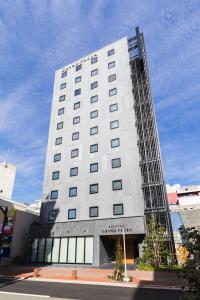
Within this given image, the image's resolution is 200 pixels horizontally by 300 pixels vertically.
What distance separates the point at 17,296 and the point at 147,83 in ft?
119

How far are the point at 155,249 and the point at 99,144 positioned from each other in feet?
60.6

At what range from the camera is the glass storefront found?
Result: 102ft

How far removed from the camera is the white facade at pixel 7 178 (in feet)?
223

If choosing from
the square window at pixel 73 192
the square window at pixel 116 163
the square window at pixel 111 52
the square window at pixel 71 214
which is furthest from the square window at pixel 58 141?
A: the square window at pixel 111 52

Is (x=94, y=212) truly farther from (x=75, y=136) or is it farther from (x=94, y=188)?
(x=75, y=136)

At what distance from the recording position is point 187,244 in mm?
6859

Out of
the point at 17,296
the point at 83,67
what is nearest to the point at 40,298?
the point at 17,296

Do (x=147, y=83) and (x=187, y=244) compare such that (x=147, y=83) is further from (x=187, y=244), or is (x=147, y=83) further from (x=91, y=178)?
(x=187, y=244)

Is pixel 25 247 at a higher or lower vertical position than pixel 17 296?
higher

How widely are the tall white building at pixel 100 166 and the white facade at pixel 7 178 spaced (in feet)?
110

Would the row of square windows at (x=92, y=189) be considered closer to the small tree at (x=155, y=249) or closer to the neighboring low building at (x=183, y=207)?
the small tree at (x=155, y=249)

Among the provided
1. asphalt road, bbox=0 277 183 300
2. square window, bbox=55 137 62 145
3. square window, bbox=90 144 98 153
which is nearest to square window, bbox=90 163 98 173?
square window, bbox=90 144 98 153

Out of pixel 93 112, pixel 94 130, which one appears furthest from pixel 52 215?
pixel 93 112

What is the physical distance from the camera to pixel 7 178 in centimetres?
7012
